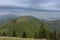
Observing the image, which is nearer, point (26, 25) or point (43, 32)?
point (43, 32)

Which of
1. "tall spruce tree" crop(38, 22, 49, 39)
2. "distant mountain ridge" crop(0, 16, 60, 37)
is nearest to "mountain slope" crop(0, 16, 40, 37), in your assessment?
"distant mountain ridge" crop(0, 16, 60, 37)

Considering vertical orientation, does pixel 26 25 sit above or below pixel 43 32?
above

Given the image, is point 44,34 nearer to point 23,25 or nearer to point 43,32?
point 43,32

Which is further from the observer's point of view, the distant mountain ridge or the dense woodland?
the distant mountain ridge

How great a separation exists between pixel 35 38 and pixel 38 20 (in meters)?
0.41

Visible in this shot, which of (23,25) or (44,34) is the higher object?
(23,25)

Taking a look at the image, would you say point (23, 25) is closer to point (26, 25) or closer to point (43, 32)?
point (26, 25)

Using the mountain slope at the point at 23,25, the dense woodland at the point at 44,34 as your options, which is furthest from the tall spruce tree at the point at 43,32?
the mountain slope at the point at 23,25

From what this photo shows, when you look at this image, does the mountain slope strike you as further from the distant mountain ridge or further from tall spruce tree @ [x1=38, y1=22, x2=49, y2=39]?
tall spruce tree @ [x1=38, y1=22, x2=49, y2=39]

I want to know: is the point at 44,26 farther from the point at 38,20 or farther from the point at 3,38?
the point at 3,38

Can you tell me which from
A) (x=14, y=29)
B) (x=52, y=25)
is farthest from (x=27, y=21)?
(x=52, y=25)

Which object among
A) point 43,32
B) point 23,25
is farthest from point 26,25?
point 43,32

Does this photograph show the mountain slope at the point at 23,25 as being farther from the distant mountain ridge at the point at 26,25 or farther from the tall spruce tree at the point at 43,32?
the tall spruce tree at the point at 43,32

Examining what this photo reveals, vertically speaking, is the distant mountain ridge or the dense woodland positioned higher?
the distant mountain ridge
